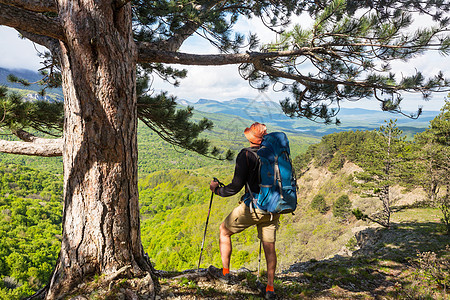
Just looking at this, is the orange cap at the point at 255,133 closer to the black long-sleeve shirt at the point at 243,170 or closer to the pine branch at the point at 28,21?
the black long-sleeve shirt at the point at 243,170

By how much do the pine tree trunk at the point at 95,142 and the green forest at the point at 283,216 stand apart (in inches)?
52.5

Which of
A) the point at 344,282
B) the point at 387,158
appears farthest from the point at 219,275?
the point at 387,158

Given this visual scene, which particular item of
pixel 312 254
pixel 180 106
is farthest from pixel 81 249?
pixel 312 254

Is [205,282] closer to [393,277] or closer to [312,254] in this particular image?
[393,277]

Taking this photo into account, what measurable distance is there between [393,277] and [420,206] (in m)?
14.8

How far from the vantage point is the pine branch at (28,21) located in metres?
1.38

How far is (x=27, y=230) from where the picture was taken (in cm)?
3095

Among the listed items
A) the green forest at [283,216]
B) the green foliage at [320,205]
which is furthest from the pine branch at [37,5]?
the green foliage at [320,205]

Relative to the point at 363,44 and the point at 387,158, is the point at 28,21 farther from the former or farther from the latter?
the point at 387,158

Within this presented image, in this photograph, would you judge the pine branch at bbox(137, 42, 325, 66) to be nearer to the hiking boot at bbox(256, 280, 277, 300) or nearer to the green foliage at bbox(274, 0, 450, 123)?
Answer: the green foliage at bbox(274, 0, 450, 123)

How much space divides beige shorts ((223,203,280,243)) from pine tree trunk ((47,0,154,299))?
944 millimetres

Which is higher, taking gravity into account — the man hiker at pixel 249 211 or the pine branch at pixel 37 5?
the pine branch at pixel 37 5

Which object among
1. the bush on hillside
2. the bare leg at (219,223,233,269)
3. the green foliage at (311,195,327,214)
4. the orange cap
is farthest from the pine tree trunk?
the bush on hillside

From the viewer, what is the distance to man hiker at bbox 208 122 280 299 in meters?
1.94
